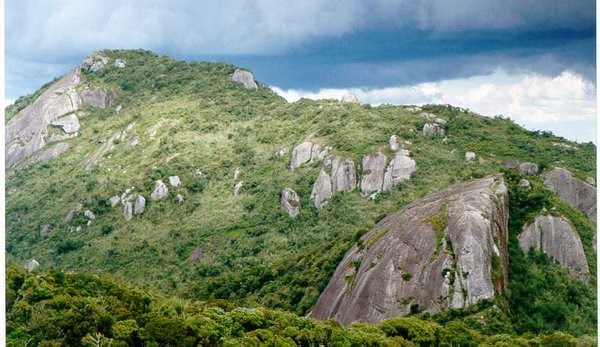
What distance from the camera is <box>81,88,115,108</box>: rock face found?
2341cm

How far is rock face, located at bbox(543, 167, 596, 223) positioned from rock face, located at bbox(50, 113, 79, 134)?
12.2 m

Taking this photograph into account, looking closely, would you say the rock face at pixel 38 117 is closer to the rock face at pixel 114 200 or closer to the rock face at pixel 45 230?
the rock face at pixel 114 200

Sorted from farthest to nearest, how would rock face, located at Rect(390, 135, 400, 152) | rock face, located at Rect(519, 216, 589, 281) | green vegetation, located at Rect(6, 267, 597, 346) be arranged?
rock face, located at Rect(390, 135, 400, 152)
rock face, located at Rect(519, 216, 589, 281)
green vegetation, located at Rect(6, 267, 597, 346)

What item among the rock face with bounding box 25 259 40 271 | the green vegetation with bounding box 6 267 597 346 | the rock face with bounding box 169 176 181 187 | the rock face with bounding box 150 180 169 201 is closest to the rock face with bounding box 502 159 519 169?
the green vegetation with bounding box 6 267 597 346

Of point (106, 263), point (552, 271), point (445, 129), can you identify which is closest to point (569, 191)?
point (552, 271)

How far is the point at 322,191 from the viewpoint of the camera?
1336 centimetres

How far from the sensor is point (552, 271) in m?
11.0

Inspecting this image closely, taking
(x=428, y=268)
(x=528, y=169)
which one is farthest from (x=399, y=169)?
(x=428, y=268)

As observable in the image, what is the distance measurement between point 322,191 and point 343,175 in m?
0.44

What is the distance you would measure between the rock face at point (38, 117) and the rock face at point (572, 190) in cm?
962

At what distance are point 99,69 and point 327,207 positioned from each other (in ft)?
47.5

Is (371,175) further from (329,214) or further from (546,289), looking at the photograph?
(546,289)

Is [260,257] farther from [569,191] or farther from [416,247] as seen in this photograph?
[569,191]

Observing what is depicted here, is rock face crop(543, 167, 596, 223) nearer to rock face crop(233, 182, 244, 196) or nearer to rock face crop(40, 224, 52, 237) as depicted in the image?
rock face crop(233, 182, 244, 196)
